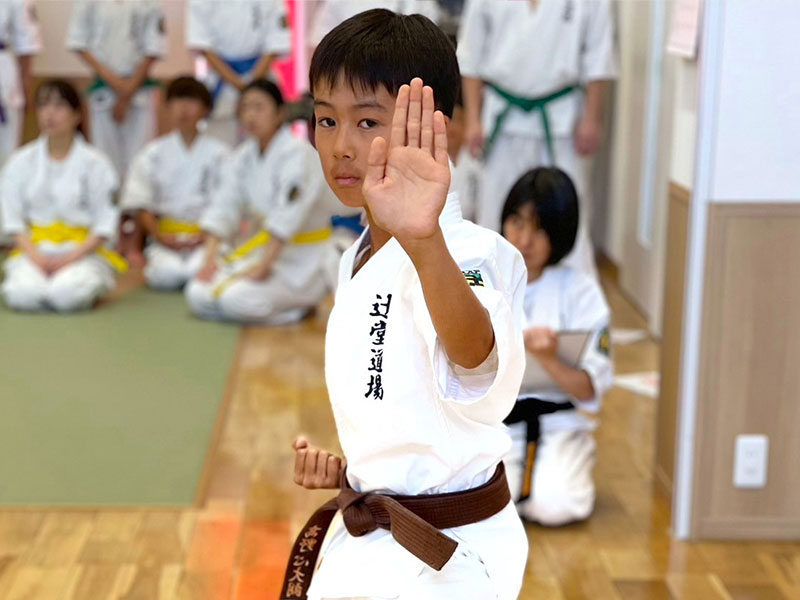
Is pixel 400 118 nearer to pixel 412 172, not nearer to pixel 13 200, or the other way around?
pixel 412 172

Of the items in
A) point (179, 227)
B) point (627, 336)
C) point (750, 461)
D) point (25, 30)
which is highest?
point (25, 30)

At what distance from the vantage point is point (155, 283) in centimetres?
539

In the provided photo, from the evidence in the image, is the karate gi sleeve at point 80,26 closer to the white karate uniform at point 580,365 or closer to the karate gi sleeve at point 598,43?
the karate gi sleeve at point 598,43

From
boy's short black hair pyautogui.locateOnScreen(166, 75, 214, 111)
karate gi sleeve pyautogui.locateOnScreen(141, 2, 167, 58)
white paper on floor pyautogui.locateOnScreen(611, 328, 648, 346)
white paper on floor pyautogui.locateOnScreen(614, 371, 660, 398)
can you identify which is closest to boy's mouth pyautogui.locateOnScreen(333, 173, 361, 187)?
white paper on floor pyautogui.locateOnScreen(614, 371, 660, 398)

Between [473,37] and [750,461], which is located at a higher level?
[473,37]

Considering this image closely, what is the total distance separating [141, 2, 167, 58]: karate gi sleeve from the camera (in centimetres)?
563

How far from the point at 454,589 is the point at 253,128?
388 centimetres

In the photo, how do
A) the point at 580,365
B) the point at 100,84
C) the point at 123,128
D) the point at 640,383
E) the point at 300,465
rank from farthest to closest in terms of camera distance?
1. the point at 123,128
2. the point at 100,84
3. the point at 640,383
4. the point at 580,365
5. the point at 300,465

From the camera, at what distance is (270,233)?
487 centimetres

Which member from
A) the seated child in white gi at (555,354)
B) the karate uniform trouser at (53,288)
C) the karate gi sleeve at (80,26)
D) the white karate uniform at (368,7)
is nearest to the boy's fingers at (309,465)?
the white karate uniform at (368,7)

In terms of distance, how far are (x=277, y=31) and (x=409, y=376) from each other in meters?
4.42

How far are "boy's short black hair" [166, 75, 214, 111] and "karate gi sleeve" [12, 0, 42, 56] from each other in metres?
0.68

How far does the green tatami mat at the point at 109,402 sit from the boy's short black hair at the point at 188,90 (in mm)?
1153

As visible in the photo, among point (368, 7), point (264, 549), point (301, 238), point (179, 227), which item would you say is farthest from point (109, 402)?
point (368, 7)
